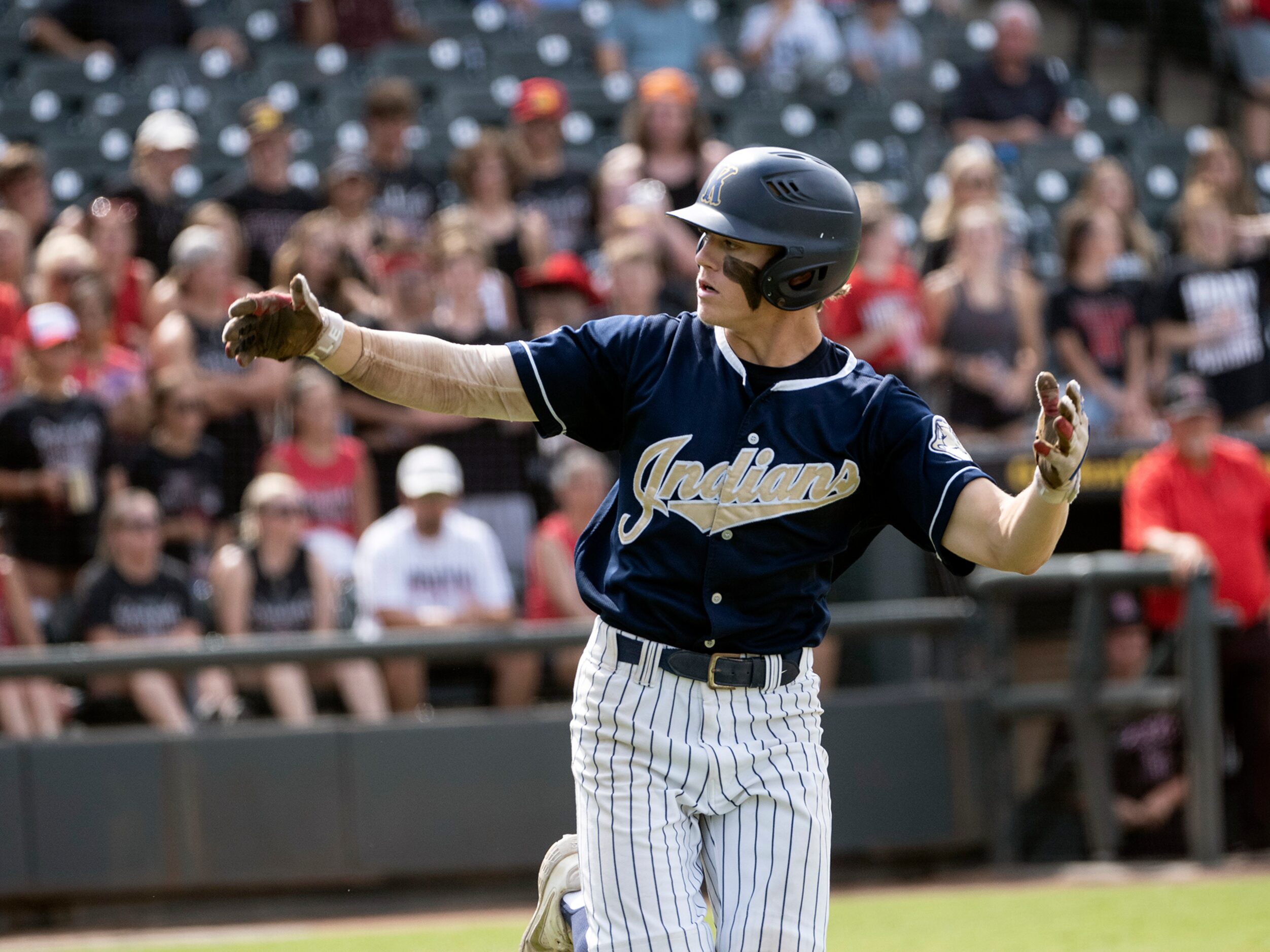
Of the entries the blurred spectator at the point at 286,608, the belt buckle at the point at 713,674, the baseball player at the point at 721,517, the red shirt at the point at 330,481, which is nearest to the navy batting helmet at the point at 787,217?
the baseball player at the point at 721,517

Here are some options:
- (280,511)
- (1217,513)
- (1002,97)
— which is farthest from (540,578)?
(1002,97)

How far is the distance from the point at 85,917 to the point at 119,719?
804 mm

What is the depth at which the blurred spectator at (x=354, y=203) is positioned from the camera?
860cm

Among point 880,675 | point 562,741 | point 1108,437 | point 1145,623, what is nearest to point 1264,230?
point 1108,437

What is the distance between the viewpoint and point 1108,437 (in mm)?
8266

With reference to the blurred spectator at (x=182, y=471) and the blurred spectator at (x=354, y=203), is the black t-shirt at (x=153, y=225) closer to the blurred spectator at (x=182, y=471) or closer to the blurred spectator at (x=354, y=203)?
the blurred spectator at (x=354, y=203)

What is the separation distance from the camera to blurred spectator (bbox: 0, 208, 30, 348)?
26.3 feet

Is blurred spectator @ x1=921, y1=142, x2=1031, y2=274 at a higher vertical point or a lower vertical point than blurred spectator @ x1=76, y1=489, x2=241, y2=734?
higher

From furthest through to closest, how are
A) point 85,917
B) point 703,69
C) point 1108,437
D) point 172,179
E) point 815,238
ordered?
point 703,69
point 172,179
point 1108,437
point 85,917
point 815,238

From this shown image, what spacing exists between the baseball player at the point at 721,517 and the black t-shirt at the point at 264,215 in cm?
562

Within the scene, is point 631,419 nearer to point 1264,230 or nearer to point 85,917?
point 85,917

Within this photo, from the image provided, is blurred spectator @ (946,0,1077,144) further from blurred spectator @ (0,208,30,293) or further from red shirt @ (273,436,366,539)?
blurred spectator @ (0,208,30,293)

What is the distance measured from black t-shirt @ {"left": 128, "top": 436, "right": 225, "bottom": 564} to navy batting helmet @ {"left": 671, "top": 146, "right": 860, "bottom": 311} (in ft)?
15.4

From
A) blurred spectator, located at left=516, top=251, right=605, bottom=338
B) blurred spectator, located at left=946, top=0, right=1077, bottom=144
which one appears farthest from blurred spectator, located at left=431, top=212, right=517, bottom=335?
blurred spectator, located at left=946, top=0, right=1077, bottom=144
